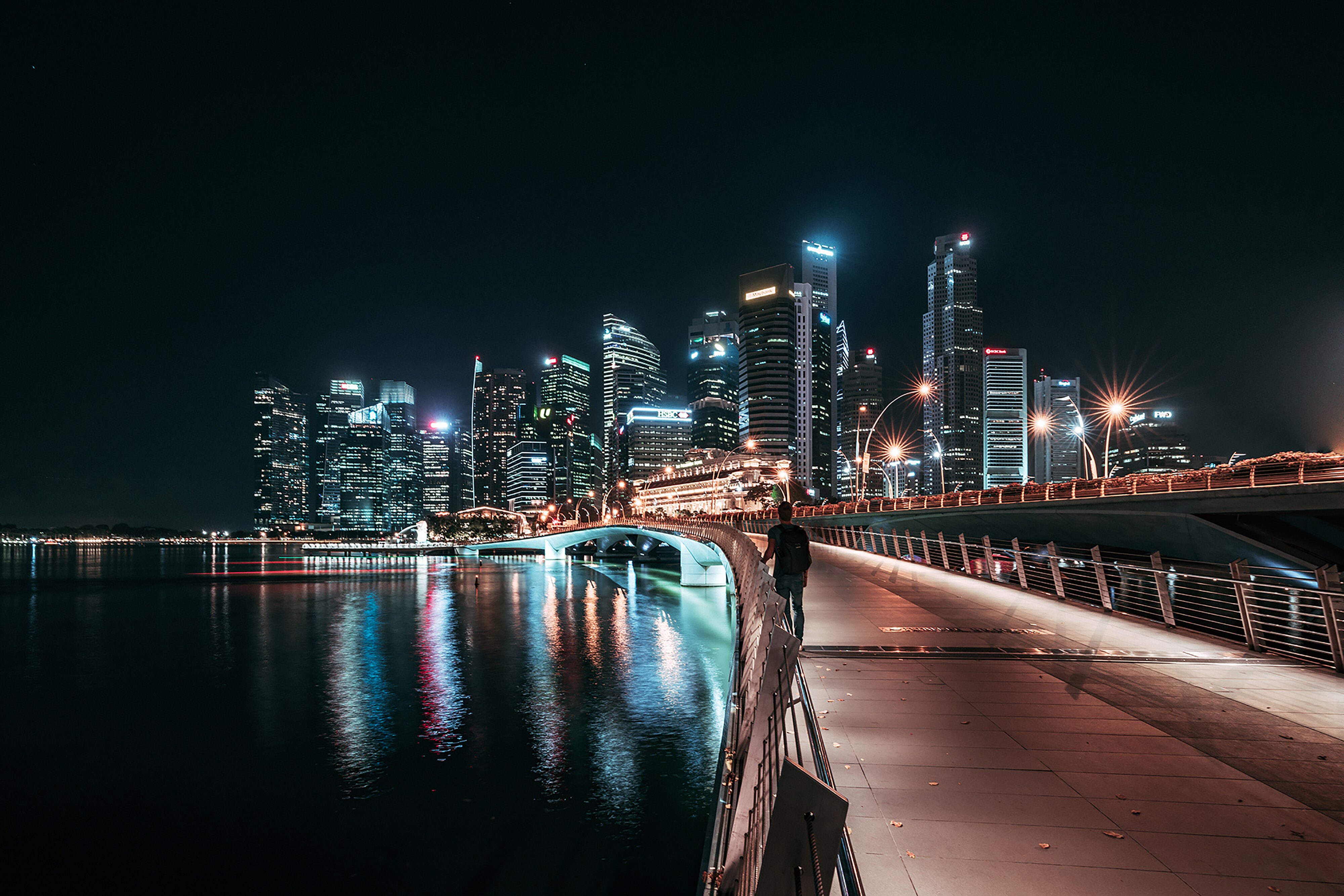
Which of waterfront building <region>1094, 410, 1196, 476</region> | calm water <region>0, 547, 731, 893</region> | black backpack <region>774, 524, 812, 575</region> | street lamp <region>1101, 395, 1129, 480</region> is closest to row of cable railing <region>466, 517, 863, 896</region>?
black backpack <region>774, 524, 812, 575</region>

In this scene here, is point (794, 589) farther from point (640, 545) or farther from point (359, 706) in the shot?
point (640, 545)

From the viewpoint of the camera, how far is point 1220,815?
200 inches

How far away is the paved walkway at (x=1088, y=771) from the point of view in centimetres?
433

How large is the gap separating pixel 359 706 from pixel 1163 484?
3674cm

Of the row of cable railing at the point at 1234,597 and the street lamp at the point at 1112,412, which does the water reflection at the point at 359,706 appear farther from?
the street lamp at the point at 1112,412

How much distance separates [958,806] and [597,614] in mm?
47859

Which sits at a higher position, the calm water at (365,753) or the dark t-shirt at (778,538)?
the dark t-shirt at (778,538)

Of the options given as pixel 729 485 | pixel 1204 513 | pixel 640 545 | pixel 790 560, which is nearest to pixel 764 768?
pixel 790 560

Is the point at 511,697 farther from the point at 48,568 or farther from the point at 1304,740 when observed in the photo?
the point at 48,568

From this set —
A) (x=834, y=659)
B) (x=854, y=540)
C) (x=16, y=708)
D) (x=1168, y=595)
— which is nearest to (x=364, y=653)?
(x=16, y=708)

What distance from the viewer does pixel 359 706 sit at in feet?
83.2

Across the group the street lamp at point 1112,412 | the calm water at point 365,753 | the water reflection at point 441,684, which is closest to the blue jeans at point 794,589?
the calm water at point 365,753

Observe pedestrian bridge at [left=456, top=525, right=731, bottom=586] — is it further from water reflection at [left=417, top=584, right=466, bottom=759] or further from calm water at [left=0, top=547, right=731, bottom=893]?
water reflection at [left=417, top=584, right=466, bottom=759]

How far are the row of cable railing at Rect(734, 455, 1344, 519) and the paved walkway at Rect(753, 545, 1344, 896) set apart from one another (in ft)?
79.4
